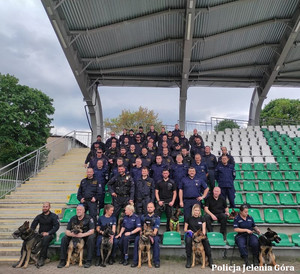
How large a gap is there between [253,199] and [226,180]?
51.4 inches

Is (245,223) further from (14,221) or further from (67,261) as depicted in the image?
(14,221)

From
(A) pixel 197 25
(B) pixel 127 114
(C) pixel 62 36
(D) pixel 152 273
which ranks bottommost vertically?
(D) pixel 152 273

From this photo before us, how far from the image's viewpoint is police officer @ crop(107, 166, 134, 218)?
235 inches

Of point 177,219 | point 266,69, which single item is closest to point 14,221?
point 177,219

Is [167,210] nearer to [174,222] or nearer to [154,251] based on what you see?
[174,222]

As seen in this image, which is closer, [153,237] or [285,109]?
[153,237]

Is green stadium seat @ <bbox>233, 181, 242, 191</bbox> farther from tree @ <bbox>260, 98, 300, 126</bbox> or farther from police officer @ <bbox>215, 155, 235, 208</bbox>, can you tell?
tree @ <bbox>260, 98, 300, 126</bbox>

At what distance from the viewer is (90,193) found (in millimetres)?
6152

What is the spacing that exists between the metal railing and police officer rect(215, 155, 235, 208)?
664 centimetres

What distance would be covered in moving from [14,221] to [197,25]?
35.5 ft

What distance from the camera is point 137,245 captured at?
5051 mm

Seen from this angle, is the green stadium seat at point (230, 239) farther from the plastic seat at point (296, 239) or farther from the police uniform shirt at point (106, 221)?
the police uniform shirt at point (106, 221)

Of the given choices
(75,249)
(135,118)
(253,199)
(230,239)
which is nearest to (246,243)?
(230,239)

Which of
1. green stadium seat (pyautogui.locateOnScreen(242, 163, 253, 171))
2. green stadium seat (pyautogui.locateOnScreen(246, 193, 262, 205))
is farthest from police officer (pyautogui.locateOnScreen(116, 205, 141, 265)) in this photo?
green stadium seat (pyautogui.locateOnScreen(242, 163, 253, 171))
